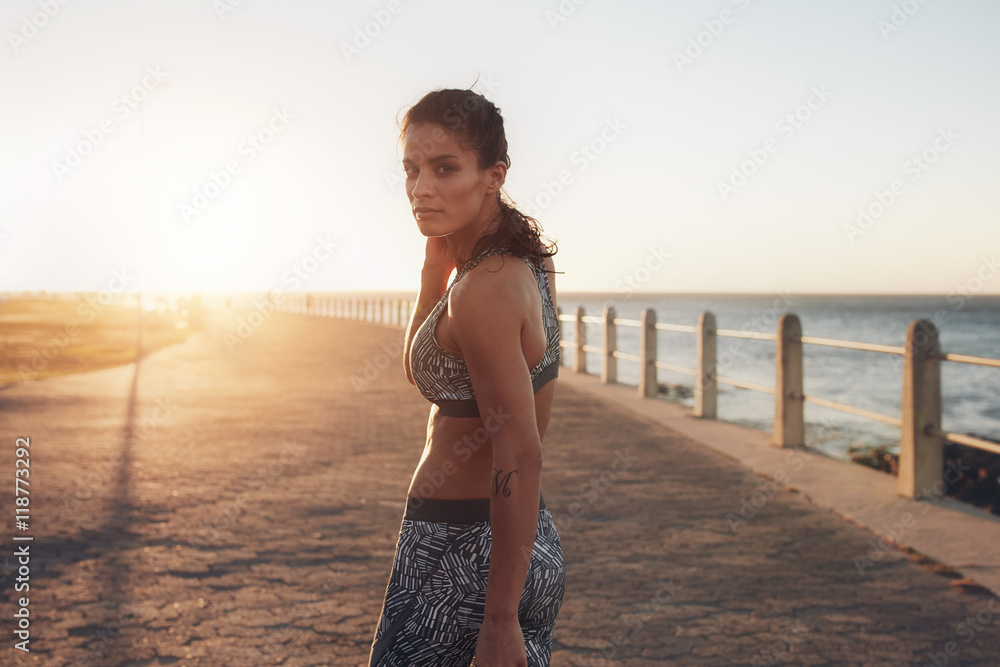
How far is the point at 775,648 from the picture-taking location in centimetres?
345

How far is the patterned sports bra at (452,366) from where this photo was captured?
59.3 inches

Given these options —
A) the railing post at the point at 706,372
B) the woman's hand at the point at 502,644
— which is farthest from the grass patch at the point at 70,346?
the woman's hand at the point at 502,644

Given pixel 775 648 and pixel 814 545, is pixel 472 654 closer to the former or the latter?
pixel 775 648

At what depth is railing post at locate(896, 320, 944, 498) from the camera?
5.88 metres

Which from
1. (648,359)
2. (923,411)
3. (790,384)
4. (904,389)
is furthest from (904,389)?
(648,359)

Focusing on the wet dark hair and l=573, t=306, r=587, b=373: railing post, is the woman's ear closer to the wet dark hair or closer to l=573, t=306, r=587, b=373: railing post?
the wet dark hair

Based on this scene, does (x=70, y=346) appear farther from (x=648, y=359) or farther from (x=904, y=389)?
(x=904, y=389)

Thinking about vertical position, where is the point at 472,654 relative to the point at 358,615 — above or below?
above

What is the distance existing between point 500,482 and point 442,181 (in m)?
0.57

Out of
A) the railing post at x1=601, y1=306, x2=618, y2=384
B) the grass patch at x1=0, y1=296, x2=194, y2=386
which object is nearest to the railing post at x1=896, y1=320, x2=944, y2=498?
the railing post at x1=601, y1=306, x2=618, y2=384

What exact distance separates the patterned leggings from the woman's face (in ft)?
1.78

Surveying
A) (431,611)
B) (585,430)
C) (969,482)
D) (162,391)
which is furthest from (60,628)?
(162,391)

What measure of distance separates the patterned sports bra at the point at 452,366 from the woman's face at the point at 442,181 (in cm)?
12

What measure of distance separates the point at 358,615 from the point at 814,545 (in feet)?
9.11
